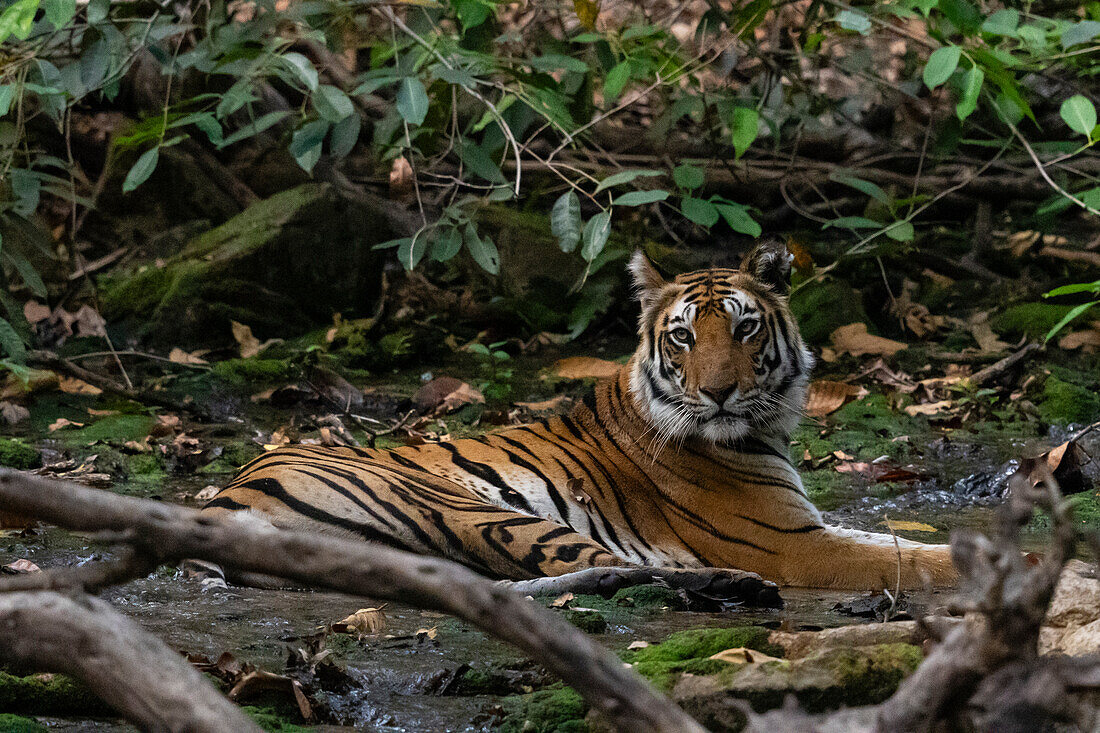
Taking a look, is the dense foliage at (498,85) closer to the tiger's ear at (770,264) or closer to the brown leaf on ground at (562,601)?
the tiger's ear at (770,264)

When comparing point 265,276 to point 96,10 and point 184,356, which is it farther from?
point 96,10

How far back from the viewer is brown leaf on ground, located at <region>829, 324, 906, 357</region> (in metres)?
A: 7.13

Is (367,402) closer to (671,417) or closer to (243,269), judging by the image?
(243,269)

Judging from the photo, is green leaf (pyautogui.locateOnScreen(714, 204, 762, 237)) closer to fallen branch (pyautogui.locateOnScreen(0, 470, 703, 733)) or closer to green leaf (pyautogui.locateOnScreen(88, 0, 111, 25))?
green leaf (pyautogui.locateOnScreen(88, 0, 111, 25))

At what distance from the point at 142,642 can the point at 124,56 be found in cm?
427

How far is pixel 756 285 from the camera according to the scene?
165 inches

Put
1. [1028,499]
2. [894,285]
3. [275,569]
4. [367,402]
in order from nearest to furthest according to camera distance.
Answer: [1028,499] → [275,569] → [367,402] → [894,285]

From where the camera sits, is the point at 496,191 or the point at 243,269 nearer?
the point at 496,191

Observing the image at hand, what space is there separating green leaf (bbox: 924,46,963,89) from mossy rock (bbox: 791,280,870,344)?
3.10m

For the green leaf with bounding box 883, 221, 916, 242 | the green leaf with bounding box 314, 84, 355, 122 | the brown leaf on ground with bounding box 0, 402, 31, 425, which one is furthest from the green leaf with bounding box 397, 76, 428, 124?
the brown leaf on ground with bounding box 0, 402, 31, 425

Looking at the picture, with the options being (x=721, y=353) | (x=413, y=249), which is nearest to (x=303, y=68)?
(x=413, y=249)

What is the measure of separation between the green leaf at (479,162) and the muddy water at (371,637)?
2.16 meters

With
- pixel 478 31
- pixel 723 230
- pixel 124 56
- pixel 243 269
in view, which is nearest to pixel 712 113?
pixel 723 230

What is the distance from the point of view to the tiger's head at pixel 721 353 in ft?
12.8
